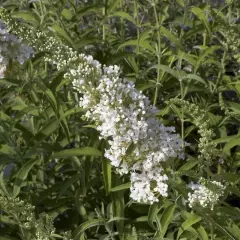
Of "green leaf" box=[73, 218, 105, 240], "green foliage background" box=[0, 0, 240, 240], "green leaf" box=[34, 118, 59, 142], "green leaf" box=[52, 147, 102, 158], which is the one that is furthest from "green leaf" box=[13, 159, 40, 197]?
"green leaf" box=[73, 218, 105, 240]

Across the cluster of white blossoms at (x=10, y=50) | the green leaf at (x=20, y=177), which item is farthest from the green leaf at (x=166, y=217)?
the cluster of white blossoms at (x=10, y=50)

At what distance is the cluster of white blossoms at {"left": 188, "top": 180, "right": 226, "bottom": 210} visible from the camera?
2111 millimetres

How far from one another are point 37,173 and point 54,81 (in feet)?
2.36

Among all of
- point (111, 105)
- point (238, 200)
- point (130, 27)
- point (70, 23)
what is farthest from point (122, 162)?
point (130, 27)

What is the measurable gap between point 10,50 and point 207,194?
122 cm

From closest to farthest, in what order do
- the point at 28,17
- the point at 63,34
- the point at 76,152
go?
the point at 76,152, the point at 63,34, the point at 28,17

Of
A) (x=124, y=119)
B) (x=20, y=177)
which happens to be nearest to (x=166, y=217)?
(x=124, y=119)

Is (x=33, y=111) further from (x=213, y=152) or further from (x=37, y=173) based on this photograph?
(x=213, y=152)

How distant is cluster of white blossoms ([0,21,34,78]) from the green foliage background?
9 centimetres

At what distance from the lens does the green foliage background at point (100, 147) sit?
2.42 metres

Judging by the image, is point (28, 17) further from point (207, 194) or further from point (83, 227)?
point (207, 194)

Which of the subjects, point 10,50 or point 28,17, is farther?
point 28,17

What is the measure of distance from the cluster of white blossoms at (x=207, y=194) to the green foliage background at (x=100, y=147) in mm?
68

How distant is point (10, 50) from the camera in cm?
264
